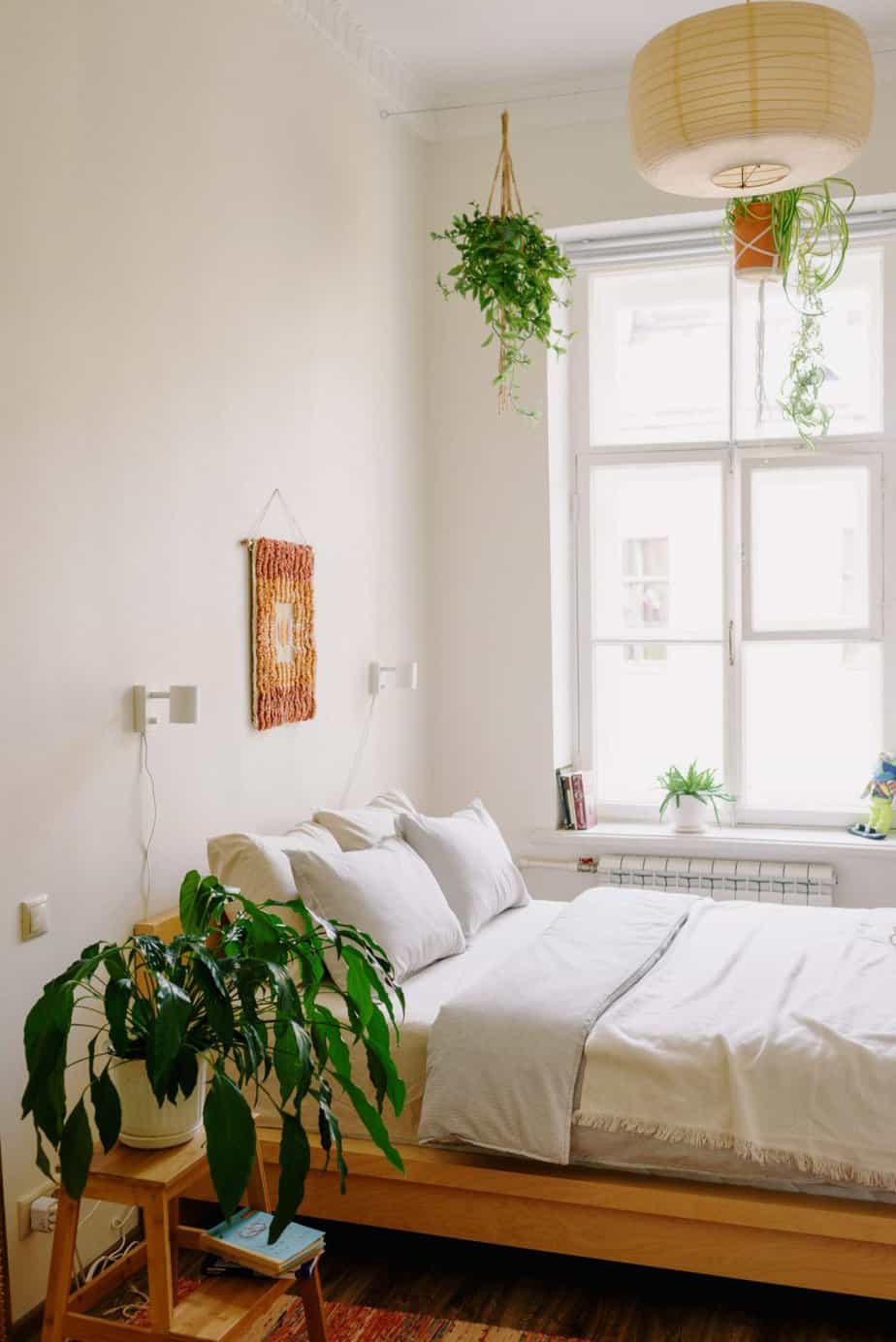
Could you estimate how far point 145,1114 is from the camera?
224 centimetres

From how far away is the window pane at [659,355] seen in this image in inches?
196

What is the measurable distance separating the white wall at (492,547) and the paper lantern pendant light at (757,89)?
2227 millimetres

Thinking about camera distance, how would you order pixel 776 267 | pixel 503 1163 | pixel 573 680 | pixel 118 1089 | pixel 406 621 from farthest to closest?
1. pixel 573 680
2. pixel 406 621
3. pixel 776 267
4. pixel 503 1163
5. pixel 118 1089

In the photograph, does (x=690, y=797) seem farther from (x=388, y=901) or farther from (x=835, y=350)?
(x=388, y=901)

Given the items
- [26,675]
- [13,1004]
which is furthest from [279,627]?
[13,1004]

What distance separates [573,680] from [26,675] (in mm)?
2806

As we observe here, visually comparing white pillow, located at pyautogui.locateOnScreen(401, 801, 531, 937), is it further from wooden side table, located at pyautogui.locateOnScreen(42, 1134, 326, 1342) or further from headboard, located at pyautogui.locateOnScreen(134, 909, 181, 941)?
wooden side table, located at pyautogui.locateOnScreen(42, 1134, 326, 1342)

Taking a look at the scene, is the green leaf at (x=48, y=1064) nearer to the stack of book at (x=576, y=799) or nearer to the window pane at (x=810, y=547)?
the stack of book at (x=576, y=799)

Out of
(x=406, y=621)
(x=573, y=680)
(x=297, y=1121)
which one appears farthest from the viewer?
(x=573, y=680)

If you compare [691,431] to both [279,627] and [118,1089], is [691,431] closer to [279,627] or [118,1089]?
[279,627]

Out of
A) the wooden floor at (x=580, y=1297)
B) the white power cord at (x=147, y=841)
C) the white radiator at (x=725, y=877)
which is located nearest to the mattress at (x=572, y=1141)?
the wooden floor at (x=580, y=1297)

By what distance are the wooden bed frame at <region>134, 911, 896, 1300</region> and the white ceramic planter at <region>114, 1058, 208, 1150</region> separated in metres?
0.49

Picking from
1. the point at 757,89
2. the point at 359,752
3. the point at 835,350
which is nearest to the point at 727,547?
the point at 835,350

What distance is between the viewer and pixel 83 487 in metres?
2.86
